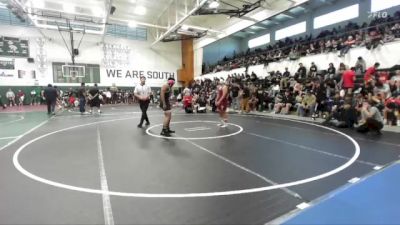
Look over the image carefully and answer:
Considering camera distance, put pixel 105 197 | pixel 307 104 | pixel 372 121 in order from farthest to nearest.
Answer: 1. pixel 307 104
2. pixel 372 121
3. pixel 105 197

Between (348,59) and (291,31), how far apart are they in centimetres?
929

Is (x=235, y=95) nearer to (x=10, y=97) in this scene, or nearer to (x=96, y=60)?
(x=96, y=60)

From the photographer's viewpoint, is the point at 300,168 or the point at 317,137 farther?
the point at 317,137

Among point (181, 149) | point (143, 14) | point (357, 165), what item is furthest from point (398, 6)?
point (143, 14)

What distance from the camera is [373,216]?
2.61 metres

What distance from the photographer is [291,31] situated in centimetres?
2136

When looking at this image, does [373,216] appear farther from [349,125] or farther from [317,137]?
[349,125]

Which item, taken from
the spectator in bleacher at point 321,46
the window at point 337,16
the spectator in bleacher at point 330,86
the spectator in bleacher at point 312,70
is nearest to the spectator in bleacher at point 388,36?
the spectator in bleacher at point 330,86

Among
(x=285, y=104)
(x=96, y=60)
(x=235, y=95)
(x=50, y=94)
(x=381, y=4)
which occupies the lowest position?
(x=285, y=104)

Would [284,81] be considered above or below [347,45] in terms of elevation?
below

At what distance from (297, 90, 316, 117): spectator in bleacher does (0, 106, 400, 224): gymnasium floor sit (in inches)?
156

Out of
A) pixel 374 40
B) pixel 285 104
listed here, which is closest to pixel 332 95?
pixel 285 104

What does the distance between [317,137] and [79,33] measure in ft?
76.6

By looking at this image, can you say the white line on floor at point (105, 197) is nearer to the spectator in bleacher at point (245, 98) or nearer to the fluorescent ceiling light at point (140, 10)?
the spectator in bleacher at point (245, 98)
